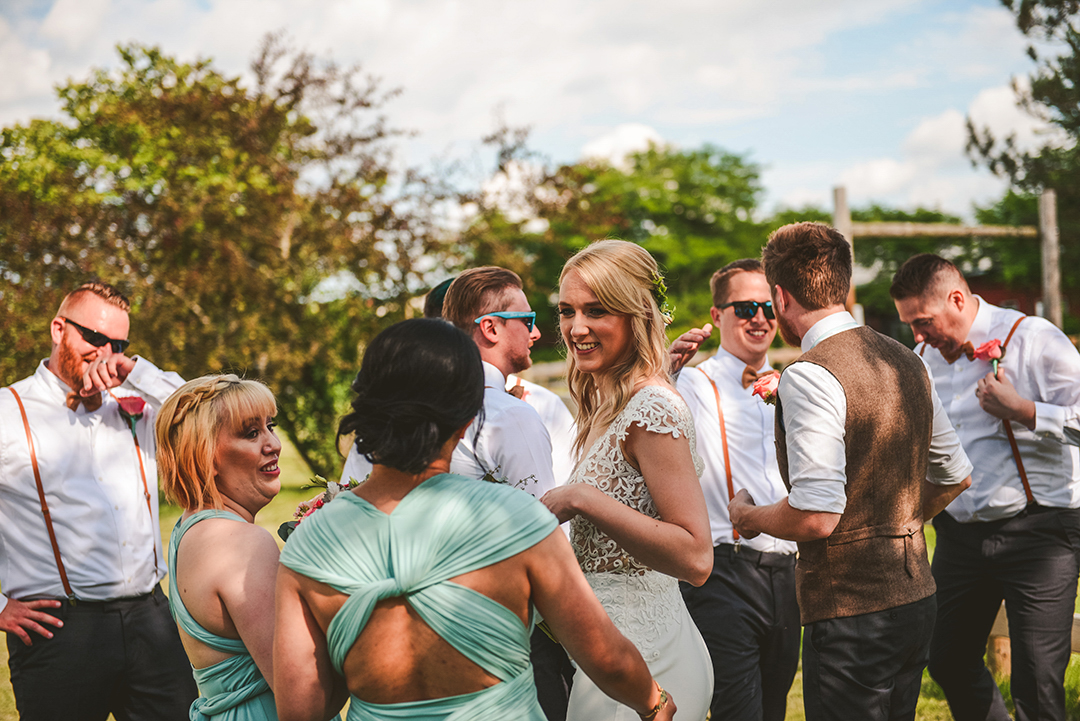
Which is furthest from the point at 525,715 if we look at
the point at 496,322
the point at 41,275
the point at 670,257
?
the point at 670,257

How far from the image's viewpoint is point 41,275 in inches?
481

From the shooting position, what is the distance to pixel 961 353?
4.34m

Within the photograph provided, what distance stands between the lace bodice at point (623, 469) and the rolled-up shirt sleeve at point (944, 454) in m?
1.15

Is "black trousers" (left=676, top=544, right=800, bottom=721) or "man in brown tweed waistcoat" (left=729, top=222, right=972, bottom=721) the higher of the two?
"man in brown tweed waistcoat" (left=729, top=222, right=972, bottom=721)

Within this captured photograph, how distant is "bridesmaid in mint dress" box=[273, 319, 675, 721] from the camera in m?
1.67

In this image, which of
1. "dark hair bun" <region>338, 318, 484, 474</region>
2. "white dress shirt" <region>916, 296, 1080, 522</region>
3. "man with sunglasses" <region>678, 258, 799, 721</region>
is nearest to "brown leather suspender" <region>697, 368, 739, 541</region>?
"man with sunglasses" <region>678, 258, 799, 721</region>

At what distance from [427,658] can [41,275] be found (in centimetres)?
1306

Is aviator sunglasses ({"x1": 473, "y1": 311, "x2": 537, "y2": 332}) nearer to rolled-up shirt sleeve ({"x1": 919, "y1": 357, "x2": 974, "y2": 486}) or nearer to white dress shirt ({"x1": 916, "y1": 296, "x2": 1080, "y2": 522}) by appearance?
rolled-up shirt sleeve ({"x1": 919, "y1": 357, "x2": 974, "y2": 486})

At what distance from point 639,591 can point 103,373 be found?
2.92 meters

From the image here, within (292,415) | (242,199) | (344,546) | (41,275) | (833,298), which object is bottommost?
(292,415)

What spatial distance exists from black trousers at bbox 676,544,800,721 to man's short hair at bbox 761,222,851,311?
163 centimetres

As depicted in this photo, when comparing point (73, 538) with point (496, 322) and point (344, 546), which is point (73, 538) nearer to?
point (496, 322)

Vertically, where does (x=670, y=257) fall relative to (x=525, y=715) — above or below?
above

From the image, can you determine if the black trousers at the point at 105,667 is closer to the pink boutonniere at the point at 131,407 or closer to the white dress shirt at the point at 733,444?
the pink boutonniere at the point at 131,407
